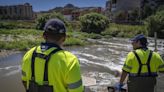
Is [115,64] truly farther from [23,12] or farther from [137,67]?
[23,12]

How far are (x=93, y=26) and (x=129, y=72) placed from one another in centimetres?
4991

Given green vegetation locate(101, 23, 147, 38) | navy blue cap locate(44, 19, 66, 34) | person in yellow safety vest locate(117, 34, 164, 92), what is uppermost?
navy blue cap locate(44, 19, 66, 34)

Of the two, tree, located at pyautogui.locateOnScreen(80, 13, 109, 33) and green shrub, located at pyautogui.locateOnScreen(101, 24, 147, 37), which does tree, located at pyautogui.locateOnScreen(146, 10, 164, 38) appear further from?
tree, located at pyautogui.locateOnScreen(80, 13, 109, 33)

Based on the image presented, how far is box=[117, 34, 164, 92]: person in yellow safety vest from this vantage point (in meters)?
5.19

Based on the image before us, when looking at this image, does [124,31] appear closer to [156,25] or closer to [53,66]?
[156,25]

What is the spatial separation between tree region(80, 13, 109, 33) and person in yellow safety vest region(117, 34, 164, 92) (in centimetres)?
4913

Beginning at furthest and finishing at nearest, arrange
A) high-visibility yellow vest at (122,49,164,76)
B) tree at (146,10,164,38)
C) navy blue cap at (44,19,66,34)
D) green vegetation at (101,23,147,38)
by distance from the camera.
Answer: green vegetation at (101,23,147,38) < tree at (146,10,164,38) < high-visibility yellow vest at (122,49,164,76) < navy blue cap at (44,19,66,34)

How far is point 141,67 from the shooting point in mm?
5211

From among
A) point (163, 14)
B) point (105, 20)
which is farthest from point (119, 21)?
point (163, 14)

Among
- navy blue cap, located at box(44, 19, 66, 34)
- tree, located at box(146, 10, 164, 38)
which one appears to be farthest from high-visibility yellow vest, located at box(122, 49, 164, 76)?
tree, located at box(146, 10, 164, 38)

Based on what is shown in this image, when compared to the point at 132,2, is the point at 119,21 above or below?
below

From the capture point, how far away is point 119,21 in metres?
69.8

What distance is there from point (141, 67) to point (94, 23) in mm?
49544

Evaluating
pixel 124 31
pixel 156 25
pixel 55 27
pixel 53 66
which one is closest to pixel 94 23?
pixel 124 31
